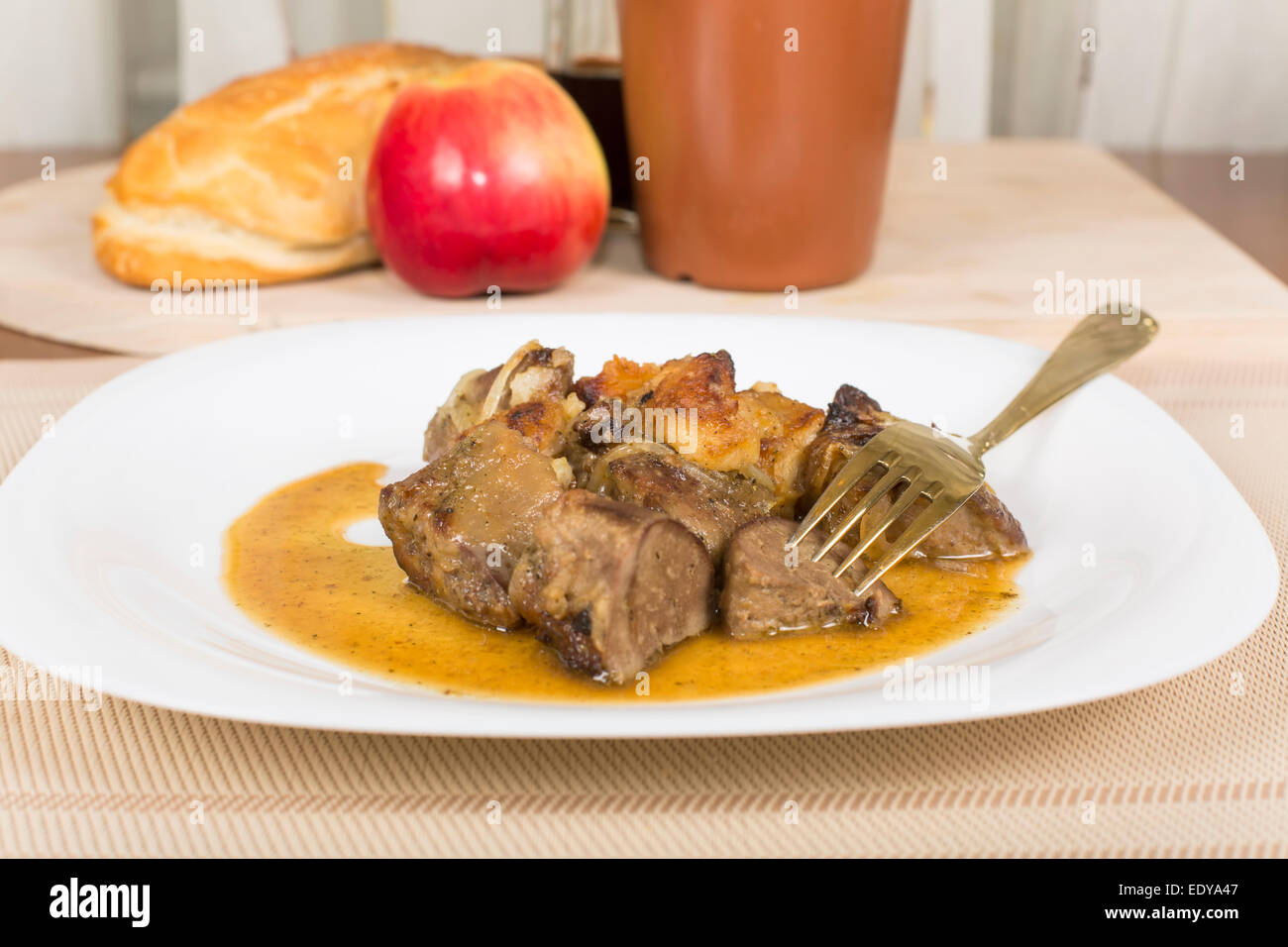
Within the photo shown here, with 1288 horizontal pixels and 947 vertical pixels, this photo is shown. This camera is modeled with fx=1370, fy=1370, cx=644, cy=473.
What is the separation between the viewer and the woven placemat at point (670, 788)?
961 millimetres

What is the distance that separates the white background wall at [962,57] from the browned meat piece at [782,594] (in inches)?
127

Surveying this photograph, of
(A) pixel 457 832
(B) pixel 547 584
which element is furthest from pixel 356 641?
(A) pixel 457 832

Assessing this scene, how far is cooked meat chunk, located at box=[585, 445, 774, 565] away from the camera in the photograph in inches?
51.5

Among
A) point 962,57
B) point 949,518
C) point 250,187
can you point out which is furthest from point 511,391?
point 962,57

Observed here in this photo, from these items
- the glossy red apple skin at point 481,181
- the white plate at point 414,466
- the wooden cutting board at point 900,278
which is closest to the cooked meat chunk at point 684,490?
the white plate at point 414,466

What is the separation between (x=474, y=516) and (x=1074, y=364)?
2.59 ft

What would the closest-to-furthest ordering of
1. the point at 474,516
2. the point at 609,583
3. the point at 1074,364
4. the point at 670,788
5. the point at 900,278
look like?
the point at 670,788
the point at 609,583
the point at 474,516
the point at 1074,364
the point at 900,278

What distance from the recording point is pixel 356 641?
121 centimetres

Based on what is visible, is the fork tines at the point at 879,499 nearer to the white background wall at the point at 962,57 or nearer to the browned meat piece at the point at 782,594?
the browned meat piece at the point at 782,594

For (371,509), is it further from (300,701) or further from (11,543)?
(300,701)

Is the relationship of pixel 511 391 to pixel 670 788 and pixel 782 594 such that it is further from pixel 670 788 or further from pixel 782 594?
pixel 670 788

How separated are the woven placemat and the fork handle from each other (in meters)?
0.50

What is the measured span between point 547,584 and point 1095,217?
199cm

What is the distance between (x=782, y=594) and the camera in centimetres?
123
